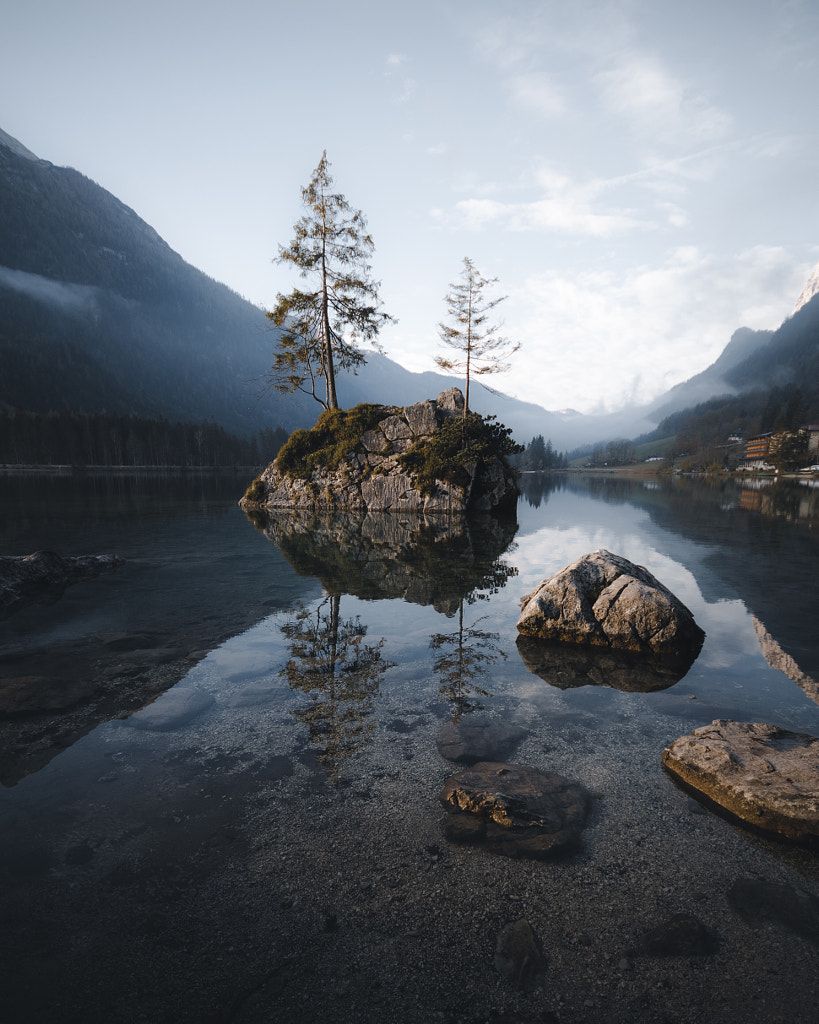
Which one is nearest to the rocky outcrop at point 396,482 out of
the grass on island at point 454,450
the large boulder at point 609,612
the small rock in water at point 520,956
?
the grass on island at point 454,450

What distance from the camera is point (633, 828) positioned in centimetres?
438

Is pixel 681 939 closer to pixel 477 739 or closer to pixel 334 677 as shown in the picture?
pixel 477 739

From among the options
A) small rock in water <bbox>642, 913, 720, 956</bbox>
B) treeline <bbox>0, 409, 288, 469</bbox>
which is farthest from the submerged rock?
treeline <bbox>0, 409, 288, 469</bbox>

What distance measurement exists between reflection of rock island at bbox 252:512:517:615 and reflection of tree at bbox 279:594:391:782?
236 centimetres

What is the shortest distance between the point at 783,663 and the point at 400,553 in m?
11.5

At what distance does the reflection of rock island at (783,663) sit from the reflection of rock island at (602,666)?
1235 mm

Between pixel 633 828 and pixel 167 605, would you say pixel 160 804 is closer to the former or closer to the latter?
pixel 633 828

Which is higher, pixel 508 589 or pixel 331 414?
pixel 331 414

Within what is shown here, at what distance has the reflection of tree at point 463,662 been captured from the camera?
6.80m

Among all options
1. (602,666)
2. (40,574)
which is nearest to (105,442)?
(40,574)

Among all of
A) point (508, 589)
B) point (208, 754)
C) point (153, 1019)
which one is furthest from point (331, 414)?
point (153, 1019)

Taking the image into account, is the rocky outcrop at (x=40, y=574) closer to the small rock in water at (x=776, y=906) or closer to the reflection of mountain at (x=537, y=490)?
the small rock in water at (x=776, y=906)

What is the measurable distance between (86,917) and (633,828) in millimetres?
4587

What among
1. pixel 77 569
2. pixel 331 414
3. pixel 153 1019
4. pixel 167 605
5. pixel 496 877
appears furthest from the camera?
pixel 331 414
